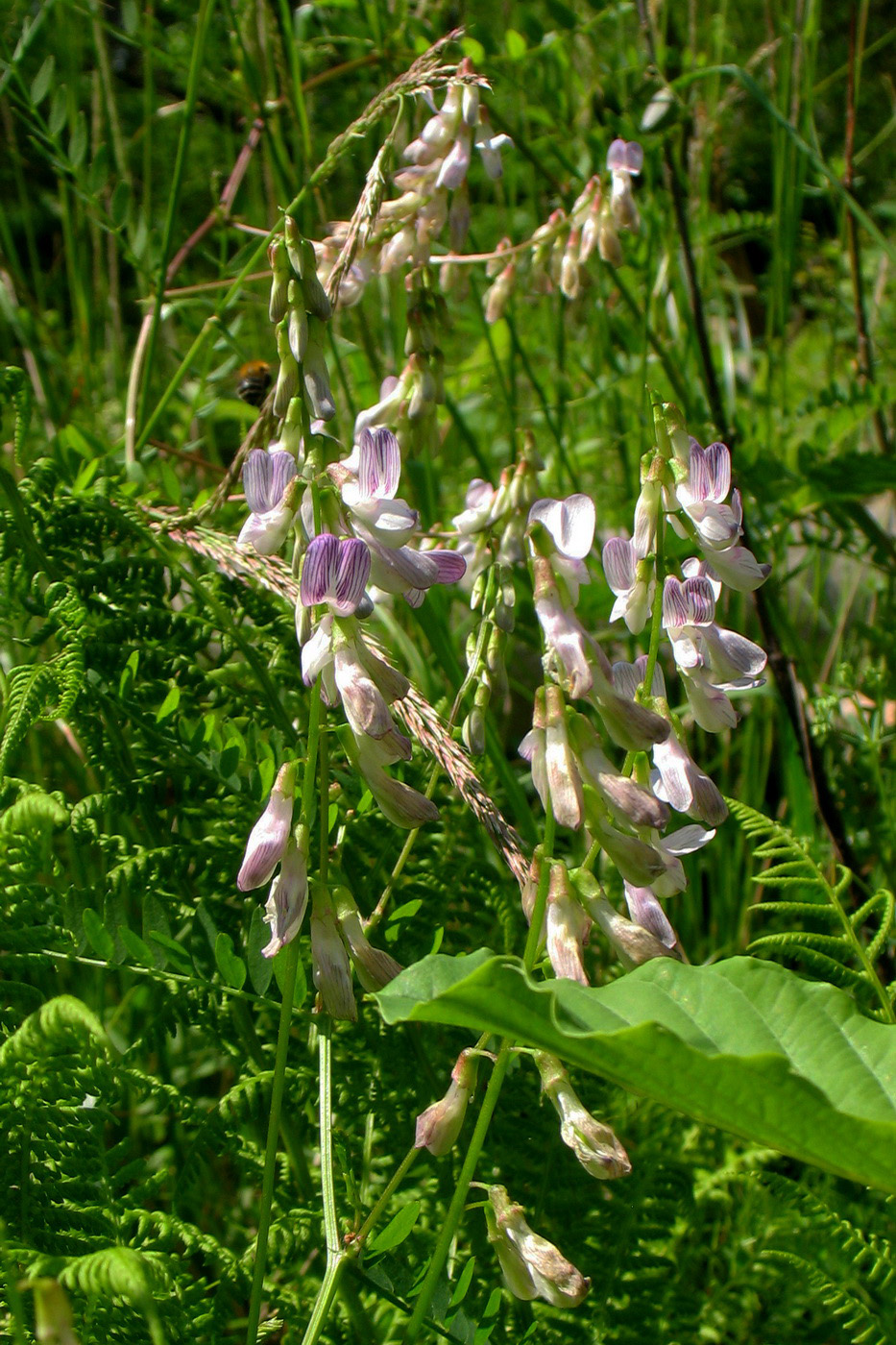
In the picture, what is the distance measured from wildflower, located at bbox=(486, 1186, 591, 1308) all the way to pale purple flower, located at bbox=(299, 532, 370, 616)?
1.37ft

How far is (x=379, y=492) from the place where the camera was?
0.79m

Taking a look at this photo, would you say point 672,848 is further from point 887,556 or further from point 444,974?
point 887,556

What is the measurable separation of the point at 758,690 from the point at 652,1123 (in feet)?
2.31

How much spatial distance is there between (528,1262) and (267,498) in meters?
0.53

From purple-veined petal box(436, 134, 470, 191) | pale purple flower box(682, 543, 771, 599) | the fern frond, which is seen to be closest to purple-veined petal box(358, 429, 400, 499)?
pale purple flower box(682, 543, 771, 599)

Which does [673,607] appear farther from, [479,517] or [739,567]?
[479,517]

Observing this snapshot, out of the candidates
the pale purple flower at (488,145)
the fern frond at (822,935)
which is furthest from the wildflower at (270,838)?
the pale purple flower at (488,145)

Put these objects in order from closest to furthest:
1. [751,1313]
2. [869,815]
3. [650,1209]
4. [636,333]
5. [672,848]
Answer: [672,848] → [650,1209] → [751,1313] → [869,815] → [636,333]

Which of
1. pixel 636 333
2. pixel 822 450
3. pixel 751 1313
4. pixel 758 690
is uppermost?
pixel 636 333

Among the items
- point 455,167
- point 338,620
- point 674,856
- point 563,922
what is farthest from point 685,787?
point 455,167

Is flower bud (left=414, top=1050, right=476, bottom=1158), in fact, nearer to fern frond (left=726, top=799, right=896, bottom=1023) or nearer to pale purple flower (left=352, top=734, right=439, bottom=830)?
pale purple flower (left=352, top=734, right=439, bottom=830)

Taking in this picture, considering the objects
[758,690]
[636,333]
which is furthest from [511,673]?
[636,333]

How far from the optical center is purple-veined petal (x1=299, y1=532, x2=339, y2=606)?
706mm

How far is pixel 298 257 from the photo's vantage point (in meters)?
0.88
